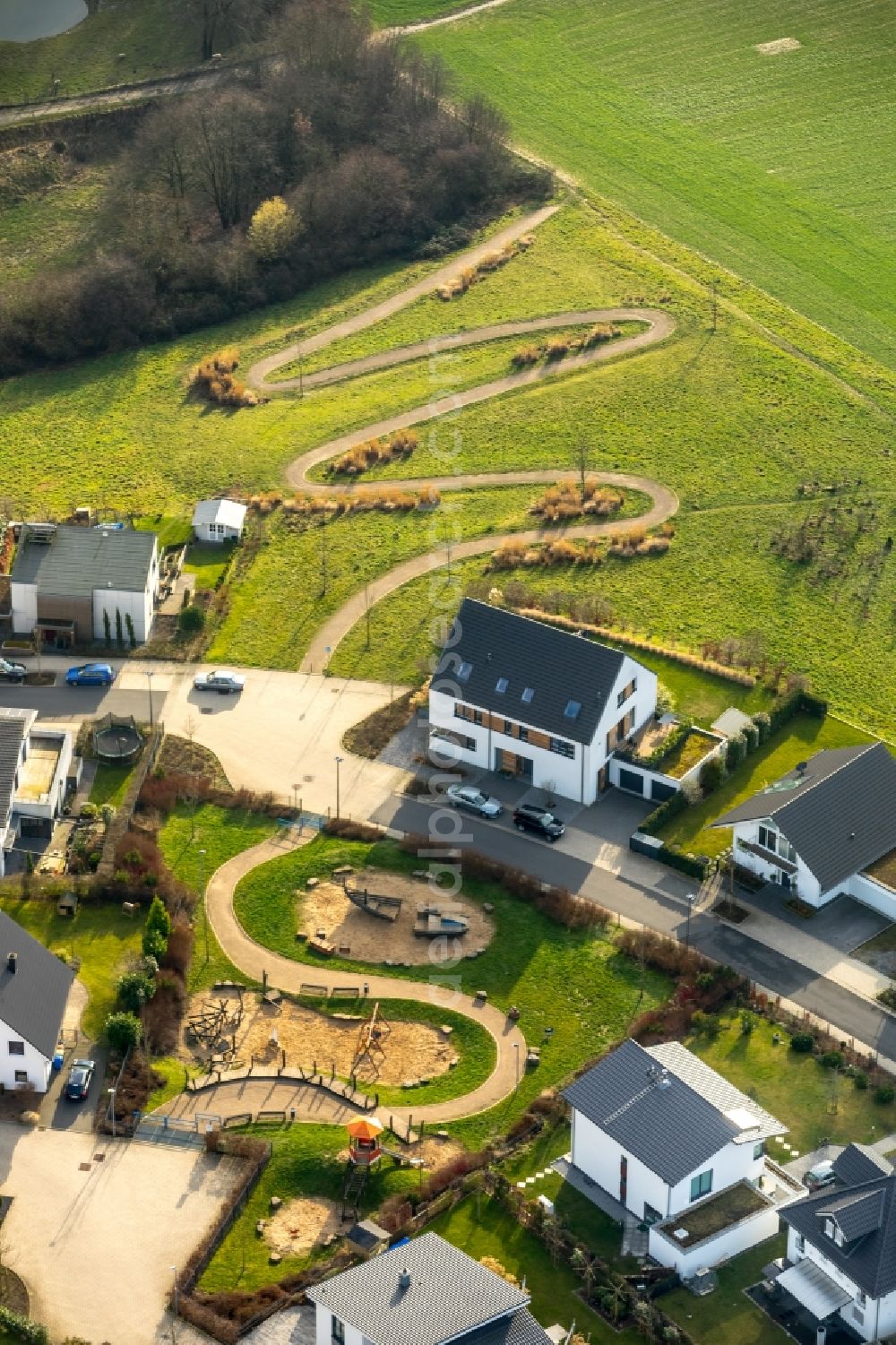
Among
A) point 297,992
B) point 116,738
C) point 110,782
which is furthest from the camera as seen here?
point 116,738

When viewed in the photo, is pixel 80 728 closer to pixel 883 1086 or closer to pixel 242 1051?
pixel 242 1051

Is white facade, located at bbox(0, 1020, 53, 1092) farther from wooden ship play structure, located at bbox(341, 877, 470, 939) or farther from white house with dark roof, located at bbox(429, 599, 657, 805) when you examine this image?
white house with dark roof, located at bbox(429, 599, 657, 805)

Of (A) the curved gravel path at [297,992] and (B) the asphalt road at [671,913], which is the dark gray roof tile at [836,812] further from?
(A) the curved gravel path at [297,992]

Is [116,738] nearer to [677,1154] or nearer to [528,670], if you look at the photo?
[528,670]

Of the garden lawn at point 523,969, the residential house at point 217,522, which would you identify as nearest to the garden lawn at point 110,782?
the garden lawn at point 523,969

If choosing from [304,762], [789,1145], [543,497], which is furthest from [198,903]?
[543,497]

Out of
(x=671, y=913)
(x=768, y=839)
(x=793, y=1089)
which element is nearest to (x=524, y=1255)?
(x=793, y=1089)
